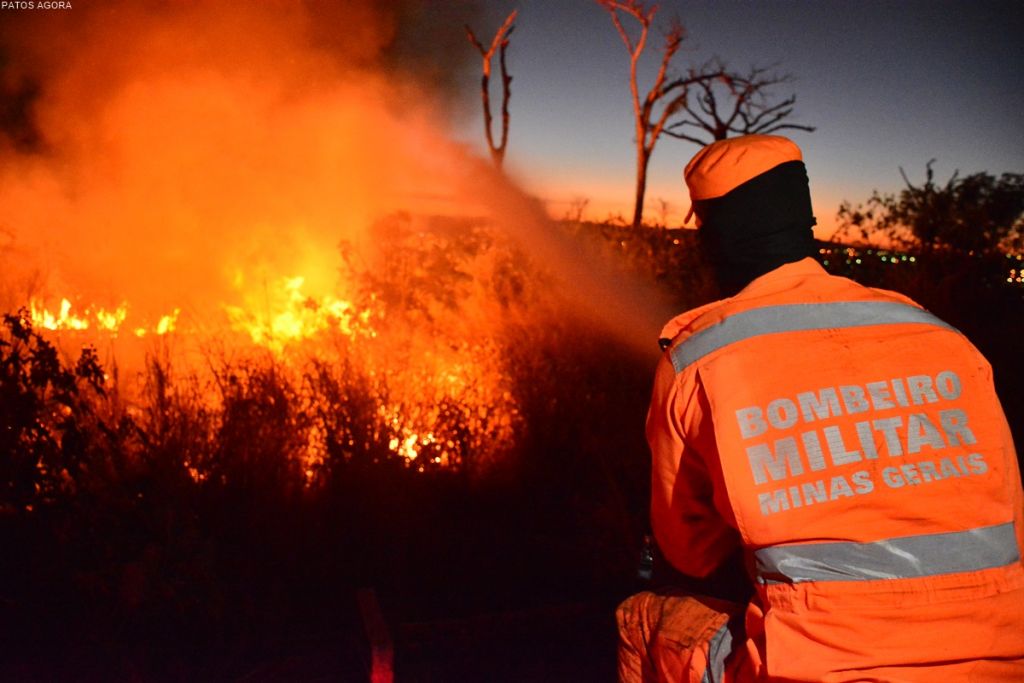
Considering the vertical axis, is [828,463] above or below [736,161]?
below

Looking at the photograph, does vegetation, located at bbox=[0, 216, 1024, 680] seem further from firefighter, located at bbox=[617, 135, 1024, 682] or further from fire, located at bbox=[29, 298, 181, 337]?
firefighter, located at bbox=[617, 135, 1024, 682]

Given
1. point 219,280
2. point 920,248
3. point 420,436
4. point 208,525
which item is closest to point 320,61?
point 219,280

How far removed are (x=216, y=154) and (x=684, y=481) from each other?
339 inches

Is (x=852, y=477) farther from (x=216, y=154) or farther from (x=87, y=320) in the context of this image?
(x=216, y=154)

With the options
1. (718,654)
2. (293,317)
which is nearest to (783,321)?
(718,654)

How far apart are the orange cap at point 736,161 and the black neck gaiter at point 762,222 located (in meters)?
0.02

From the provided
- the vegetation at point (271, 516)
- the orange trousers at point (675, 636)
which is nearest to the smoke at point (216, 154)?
the vegetation at point (271, 516)

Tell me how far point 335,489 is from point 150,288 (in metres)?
4.33

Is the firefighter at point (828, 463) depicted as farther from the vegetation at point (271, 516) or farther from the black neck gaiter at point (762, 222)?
the vegetation at point (271, 516)

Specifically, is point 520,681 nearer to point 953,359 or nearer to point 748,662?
point 748,662

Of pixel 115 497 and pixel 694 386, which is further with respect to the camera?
pixel 115 497

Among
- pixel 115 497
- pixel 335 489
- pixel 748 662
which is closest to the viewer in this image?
pixel 748 662

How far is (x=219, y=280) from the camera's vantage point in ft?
27.6

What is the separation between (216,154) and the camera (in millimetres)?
9031
